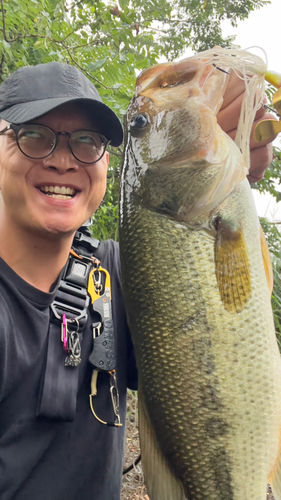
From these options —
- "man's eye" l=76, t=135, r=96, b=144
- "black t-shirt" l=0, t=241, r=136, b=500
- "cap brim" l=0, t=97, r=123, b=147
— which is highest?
"cap brim" l=0, t=97, r=123, b=147

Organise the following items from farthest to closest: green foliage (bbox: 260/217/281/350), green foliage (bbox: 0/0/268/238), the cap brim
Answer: green foliage (bbox: 260/217/281/350), green foliage (bbox: 0/0/268/238), the cap brim

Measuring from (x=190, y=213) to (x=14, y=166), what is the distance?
71 centimetres

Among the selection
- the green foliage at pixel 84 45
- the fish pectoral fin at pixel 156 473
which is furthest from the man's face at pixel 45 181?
the green foliage at pixel 84 45

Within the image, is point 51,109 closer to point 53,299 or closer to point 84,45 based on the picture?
point 53,299

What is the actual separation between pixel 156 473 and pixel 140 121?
1170mm

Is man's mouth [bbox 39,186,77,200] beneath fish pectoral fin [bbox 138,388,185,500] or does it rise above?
above

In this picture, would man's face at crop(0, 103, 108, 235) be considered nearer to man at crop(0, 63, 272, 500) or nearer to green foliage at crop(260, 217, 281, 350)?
man at crop(0, 63, 272, 500)

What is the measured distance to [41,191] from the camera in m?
1.49

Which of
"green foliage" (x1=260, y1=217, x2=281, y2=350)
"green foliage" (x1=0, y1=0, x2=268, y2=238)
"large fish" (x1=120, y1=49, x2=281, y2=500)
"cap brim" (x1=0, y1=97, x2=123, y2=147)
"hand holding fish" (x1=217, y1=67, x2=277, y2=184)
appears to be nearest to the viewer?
"large fish" (x1=120, y1=49, x2=281, y2=500)

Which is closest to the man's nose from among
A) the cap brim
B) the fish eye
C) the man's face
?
the man's face

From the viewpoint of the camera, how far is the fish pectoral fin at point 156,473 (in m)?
1.13

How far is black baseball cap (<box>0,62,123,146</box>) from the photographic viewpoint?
4.86 ft

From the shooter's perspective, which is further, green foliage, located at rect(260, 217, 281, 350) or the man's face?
green foliage, located at rect(260, 217, 281, 350)

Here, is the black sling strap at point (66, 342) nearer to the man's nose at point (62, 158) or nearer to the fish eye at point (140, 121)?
the man's nose at point (62, 158)
